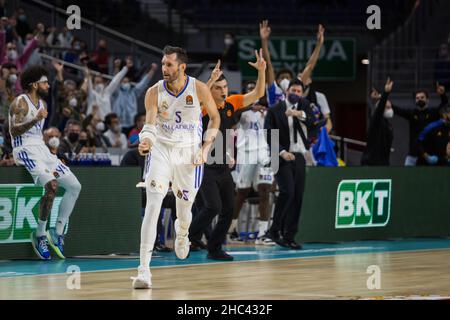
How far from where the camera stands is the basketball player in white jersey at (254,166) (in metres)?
18.8

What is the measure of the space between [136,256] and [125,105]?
9053 mm

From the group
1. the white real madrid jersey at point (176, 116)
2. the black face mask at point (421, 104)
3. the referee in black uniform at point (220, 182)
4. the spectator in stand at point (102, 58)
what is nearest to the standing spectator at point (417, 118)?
the black face mask at point (421, 104)

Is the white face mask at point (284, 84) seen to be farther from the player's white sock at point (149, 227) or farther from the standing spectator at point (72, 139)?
the player's white sock at point (149, 227)

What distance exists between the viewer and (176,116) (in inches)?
482

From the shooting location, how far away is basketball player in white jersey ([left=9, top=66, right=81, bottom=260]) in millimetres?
15375

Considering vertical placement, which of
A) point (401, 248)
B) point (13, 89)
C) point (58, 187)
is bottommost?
point (401, 248)

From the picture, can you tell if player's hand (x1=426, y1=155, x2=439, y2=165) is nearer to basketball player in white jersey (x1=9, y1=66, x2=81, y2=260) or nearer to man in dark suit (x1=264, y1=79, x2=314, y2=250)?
man in dark suit (x1=264, y1=79, x2=314, y2=250)

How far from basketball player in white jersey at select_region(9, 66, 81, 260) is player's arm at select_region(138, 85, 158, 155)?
11.7ft

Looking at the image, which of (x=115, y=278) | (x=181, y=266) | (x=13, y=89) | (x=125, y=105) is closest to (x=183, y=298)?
(x=115, y=278)

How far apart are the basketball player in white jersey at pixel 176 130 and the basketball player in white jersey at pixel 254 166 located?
5.71 meters

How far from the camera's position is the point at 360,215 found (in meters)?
19.9

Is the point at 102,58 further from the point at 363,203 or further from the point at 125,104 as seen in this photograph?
the point at 363,203

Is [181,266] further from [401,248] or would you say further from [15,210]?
[401,248]

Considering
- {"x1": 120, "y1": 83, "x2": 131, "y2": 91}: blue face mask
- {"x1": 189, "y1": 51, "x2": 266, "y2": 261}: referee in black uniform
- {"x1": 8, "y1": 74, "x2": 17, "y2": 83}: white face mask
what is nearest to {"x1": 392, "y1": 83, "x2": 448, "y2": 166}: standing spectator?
{"x1": 120, "y1": 83, "x2": 131, "y2": 91}: blue face mask
